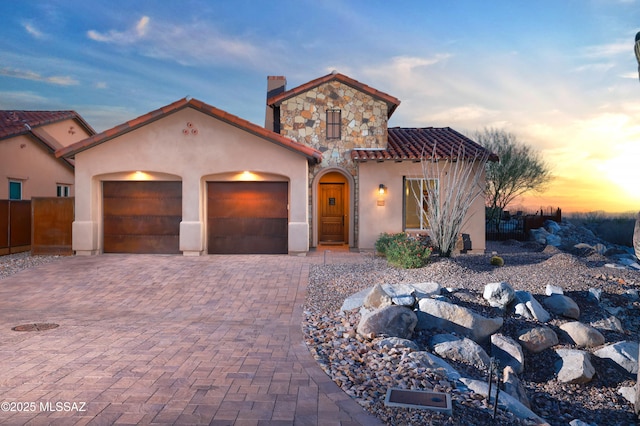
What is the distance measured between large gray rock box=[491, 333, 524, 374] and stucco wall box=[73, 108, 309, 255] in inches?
317

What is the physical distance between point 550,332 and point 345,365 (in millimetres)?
4051

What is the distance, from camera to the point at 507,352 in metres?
6.67

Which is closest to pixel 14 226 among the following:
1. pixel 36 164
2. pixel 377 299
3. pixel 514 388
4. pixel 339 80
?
pixel 36 164

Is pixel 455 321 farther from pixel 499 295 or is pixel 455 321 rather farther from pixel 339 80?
pixel 339 80

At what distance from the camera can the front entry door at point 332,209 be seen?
18.3 metres

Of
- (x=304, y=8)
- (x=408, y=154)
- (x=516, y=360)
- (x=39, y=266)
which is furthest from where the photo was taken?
(x=408, y=154)

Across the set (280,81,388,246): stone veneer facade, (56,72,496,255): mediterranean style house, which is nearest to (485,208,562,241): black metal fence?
(56,72,496,255): mediterranean style house

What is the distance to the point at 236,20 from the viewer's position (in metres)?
14.7

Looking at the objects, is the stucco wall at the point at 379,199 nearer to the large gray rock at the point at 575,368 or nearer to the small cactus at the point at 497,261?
the small cactus at the point at 497,261

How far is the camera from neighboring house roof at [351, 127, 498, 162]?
608 inches

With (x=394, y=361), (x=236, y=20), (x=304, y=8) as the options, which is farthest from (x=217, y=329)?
(x=236, y=20)

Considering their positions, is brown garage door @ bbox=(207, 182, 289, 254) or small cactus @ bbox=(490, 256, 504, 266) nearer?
small cactus @ bbox=(490, 256, 504, 266)

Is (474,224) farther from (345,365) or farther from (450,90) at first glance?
(345,365)

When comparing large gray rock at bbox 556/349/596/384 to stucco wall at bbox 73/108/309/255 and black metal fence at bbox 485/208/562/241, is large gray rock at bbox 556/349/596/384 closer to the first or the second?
stucco wall at bbox 73/108/309/255
